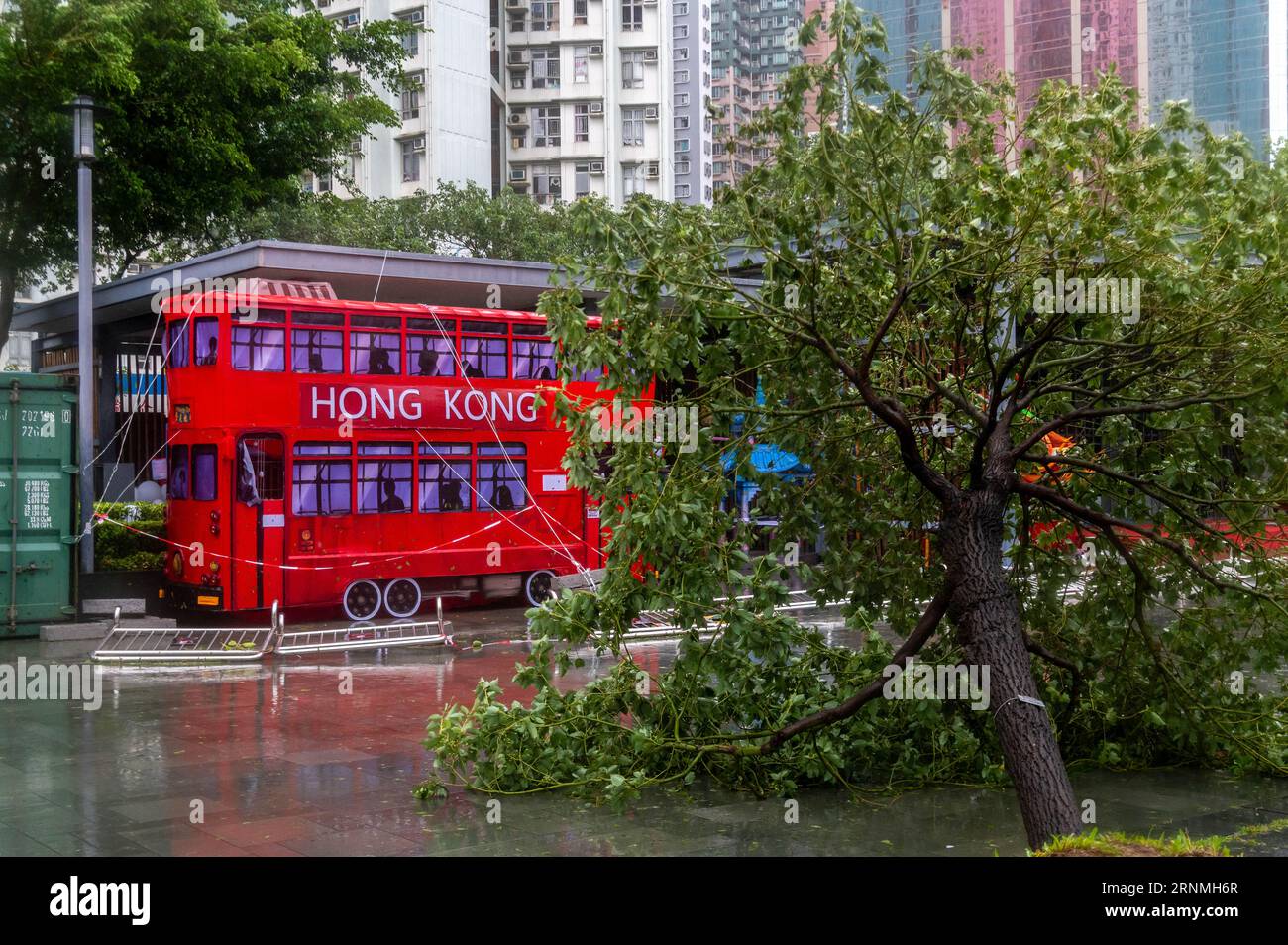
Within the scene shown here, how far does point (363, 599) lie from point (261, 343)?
14.0ft

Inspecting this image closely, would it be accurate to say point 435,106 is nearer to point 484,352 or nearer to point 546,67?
point 546,67

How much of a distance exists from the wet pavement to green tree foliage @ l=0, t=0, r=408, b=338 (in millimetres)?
12363

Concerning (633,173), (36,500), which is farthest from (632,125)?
(36,500)

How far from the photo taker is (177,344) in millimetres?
19906

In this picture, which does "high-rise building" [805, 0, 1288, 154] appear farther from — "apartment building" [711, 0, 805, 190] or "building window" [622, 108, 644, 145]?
"apartment building" [711, 0, 805, 190]

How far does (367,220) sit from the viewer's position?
42.3m

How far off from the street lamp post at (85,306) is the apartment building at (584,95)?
50112mm

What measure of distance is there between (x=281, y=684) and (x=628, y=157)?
5924cm

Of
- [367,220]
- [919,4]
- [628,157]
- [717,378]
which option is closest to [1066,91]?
[717,378]

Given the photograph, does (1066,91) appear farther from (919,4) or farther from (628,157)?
(628,157)

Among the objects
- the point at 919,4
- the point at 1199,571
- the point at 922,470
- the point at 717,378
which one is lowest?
the point at 1199,571
